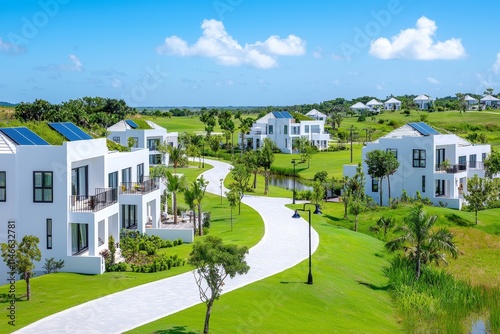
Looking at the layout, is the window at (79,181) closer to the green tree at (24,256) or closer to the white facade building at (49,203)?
the white facade building at (49,203)

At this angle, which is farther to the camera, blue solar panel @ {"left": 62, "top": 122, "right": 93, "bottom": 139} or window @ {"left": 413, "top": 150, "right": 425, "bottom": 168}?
window @ {"left": 413, "top": 150, "right": 425, "bottom": 168}

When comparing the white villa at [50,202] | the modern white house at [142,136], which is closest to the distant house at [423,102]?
the modern white house at [142,136]

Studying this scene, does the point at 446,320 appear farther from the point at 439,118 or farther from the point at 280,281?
the point at 439,118

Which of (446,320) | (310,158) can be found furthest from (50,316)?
(310,158)

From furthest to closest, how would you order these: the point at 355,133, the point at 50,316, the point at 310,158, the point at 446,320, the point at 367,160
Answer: the point at 355,133 → the point at 310,158 → the point at 367,160 → the point at 446,320 → the point at 50,316

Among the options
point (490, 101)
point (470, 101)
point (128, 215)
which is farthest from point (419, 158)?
point (490, 101)

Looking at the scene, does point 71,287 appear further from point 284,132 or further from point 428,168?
point 284,132

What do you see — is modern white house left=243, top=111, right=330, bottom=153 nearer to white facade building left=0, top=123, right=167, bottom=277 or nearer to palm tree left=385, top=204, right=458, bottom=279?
palm tree left=385, top=204, right=458, bottom=279

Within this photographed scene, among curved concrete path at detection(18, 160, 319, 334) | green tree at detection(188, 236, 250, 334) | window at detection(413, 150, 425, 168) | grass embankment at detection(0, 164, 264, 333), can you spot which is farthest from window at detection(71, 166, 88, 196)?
window at detection(413, 150, 425, 168)
